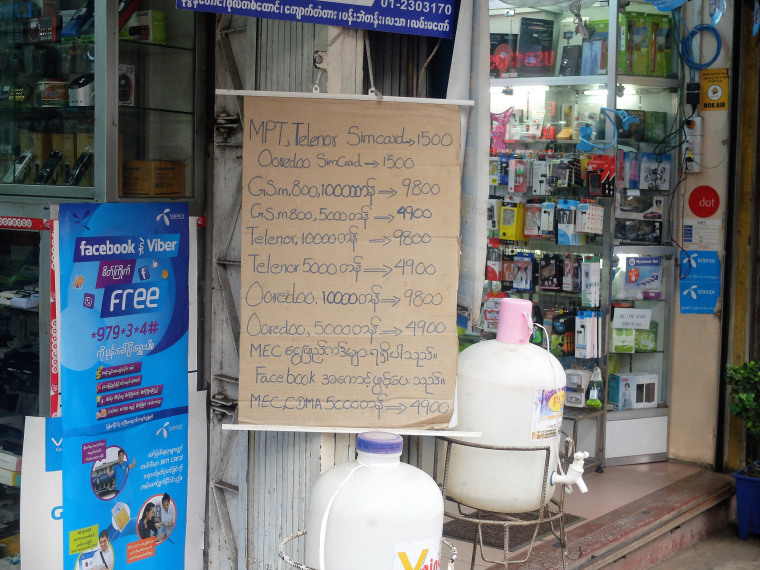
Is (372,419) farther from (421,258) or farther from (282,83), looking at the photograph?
(282,83)

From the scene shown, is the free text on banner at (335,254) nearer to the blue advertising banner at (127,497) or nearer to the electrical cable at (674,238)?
the blue advertising banner at (127,497)

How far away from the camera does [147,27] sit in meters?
3.77

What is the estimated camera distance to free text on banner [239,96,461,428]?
9.36 feet

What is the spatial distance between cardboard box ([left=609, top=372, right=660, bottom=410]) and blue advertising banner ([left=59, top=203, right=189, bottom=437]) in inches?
131

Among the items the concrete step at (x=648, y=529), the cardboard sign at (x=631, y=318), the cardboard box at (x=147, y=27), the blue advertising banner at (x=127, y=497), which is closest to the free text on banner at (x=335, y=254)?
the blue advertising banner at (x=127, y=497)

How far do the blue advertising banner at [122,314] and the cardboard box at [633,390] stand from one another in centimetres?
332

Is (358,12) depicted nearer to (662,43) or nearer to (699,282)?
(662,43)

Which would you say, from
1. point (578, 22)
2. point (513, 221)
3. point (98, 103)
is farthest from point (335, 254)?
point (578, 22)

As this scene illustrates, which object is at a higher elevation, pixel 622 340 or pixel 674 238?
pixel 674 238

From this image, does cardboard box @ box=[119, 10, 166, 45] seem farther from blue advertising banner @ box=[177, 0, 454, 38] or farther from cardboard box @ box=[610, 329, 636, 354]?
cardboard box @ box=[610, 329, 636, 354]

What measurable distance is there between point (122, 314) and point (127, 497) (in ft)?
2.40

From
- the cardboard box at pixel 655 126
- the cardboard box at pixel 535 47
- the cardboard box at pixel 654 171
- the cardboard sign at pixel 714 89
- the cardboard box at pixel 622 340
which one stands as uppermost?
the cardboard box at pixel 535 47

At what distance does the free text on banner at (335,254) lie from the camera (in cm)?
285

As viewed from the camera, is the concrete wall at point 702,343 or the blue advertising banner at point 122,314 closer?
Answer: the blue advertising banner at point 122,314
